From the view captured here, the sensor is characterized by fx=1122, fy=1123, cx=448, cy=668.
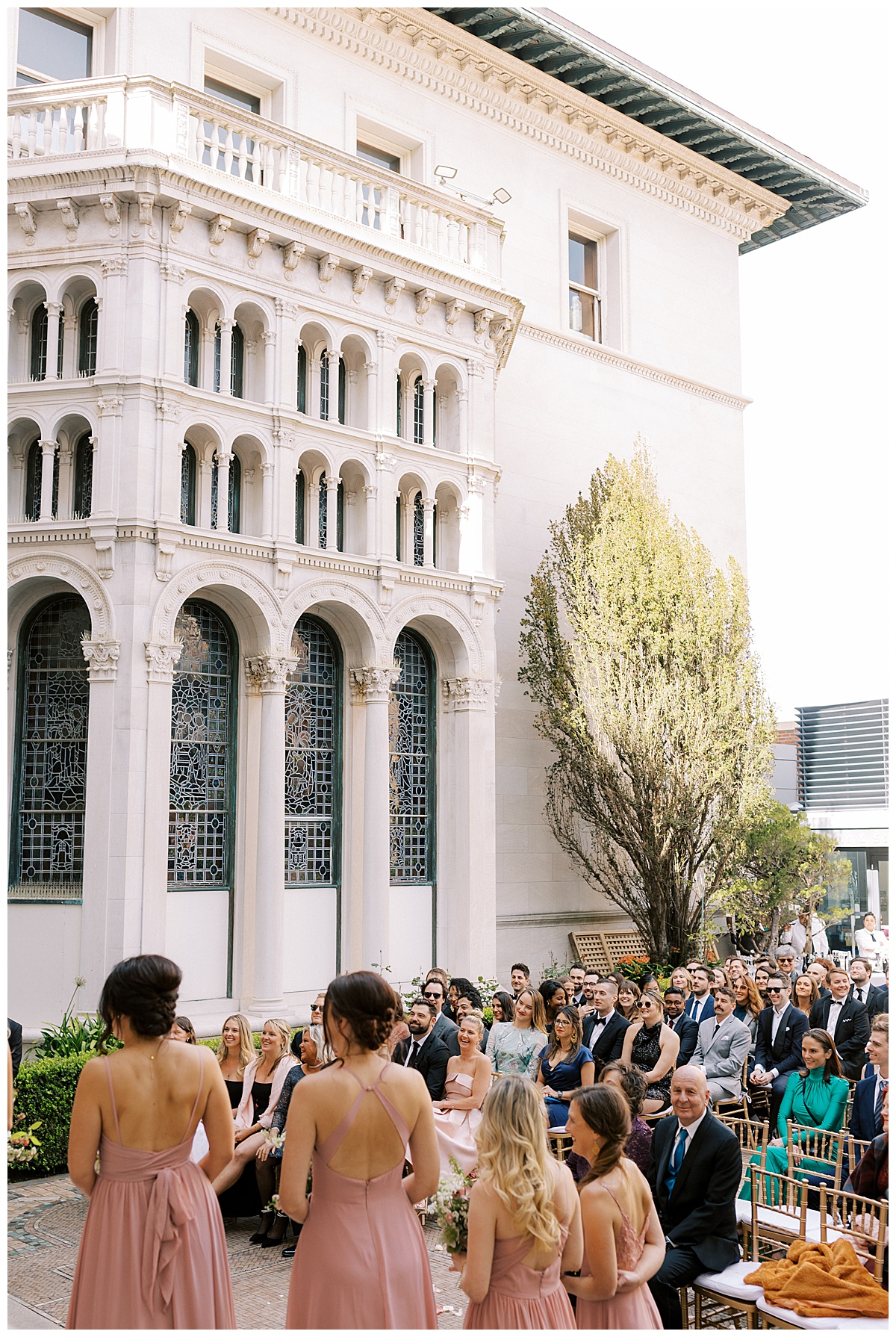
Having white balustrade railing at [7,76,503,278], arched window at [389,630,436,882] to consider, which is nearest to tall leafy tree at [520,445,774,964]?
arched window at [389,630,436,882]

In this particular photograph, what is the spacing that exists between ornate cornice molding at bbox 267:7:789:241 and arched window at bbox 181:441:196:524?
7969 mm

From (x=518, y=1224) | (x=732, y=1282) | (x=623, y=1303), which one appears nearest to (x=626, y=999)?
(x=732, y=1282)

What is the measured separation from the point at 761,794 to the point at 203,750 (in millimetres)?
10334

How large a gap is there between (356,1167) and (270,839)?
35.9 ft

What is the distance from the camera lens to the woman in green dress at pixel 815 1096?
8.97 m

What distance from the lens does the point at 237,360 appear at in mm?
16188

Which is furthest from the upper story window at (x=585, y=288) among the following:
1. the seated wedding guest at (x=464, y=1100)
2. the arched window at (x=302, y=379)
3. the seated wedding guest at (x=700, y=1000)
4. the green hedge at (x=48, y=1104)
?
the green hedge at (x=48, y=1104)

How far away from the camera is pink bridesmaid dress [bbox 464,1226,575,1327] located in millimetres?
4516

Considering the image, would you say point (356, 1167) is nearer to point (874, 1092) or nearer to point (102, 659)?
point (874, 1092)

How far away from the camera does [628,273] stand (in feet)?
81.5

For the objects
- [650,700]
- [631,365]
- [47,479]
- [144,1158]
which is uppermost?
[631,365]

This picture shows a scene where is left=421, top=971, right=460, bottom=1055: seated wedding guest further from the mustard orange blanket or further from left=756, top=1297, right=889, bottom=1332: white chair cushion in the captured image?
left=756, top=1297, right=889, bottom=1332: white chair cushion

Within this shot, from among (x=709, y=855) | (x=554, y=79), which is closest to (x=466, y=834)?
(x=709, y=855)

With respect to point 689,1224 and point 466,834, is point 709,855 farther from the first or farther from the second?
point 689,1224
